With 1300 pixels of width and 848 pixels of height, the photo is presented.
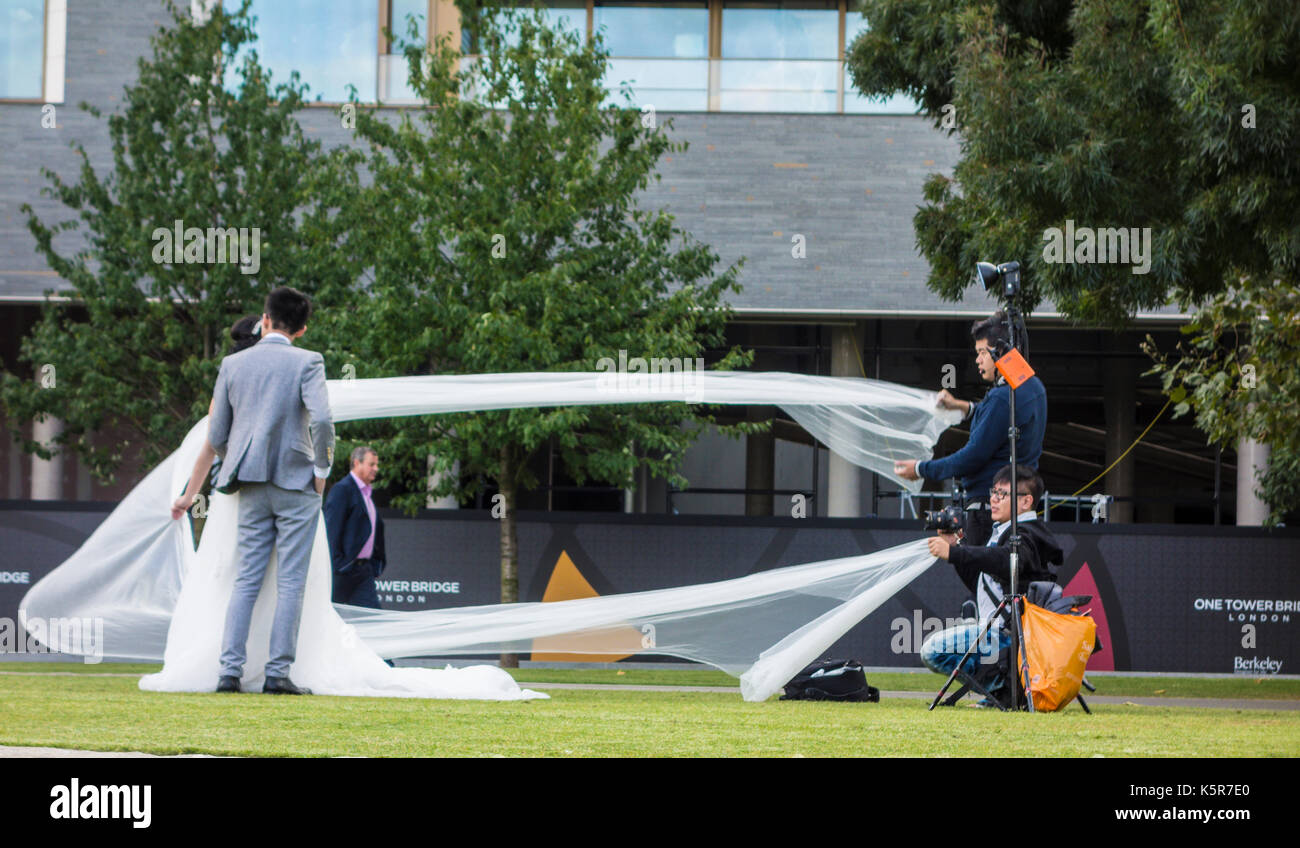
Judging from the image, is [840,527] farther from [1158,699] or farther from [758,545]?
[1158,699]

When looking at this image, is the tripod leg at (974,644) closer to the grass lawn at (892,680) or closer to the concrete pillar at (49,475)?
the grass lawn at (892,680)

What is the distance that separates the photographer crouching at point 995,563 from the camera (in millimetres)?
7852

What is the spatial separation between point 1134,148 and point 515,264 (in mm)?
6652

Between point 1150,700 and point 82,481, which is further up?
point 82,481

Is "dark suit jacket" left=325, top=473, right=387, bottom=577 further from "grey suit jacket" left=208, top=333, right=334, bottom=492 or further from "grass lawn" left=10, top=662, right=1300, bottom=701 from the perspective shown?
"grey suit jacket" left=208, top=333, right=334, bottom=492

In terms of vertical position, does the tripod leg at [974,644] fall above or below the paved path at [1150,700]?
above

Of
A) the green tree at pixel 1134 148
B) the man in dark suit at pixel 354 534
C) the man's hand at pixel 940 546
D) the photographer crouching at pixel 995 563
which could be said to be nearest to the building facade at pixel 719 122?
the green tree at pixel 1134 148

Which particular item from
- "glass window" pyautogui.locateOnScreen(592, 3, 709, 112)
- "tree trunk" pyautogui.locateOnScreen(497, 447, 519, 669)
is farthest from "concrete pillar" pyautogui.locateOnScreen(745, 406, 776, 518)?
"tree trunk" pyautogui.locateOnScreen(497, 447, 519, 669)

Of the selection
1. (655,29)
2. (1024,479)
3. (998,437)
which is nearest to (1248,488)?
(655,29)

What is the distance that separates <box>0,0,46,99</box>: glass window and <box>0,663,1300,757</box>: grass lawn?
15541mm

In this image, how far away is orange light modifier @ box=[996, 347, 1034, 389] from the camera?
763cm

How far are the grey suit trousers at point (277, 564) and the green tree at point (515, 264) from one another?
22.6 feet

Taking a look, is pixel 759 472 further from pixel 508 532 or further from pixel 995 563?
pixel 995 563

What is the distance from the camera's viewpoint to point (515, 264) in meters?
15.5
